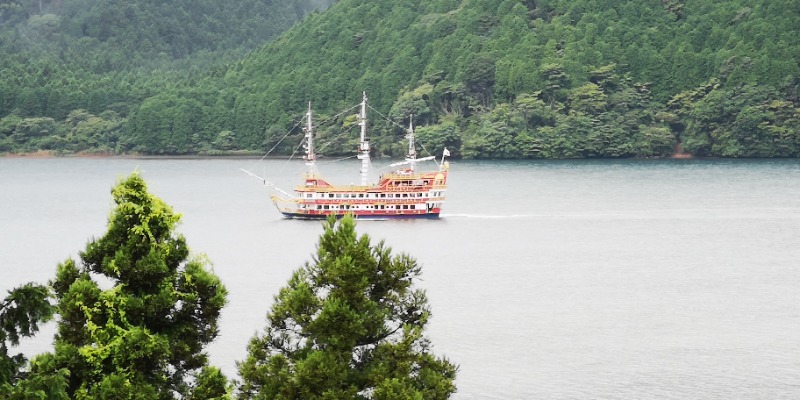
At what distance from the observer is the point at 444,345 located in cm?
4600

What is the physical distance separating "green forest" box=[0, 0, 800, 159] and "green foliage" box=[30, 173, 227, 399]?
121 m

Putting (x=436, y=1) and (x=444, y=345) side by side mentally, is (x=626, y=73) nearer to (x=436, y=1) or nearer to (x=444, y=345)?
(x=436, y=1)

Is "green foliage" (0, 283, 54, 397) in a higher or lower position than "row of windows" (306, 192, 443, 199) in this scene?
higher

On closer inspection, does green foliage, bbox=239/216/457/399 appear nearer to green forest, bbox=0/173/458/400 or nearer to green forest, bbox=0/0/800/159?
green forest, bbox=0/173/458/400

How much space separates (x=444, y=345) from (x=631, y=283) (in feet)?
54.7

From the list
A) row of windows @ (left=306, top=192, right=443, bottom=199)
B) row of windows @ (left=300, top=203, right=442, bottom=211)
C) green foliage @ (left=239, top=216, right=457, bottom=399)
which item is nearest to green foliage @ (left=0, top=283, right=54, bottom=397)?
green foliage @ (left=239, top=216, right=457, bottom=399)

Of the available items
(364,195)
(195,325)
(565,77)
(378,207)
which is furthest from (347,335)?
(565,77)

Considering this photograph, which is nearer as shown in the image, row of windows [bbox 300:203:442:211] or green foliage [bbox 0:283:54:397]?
green foliage [bbox 0:283:54:397]

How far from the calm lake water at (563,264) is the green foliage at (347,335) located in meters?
14.9

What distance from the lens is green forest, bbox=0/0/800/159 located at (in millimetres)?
142125

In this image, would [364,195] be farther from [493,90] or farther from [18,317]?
[18,317]

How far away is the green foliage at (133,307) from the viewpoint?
69.3 ft

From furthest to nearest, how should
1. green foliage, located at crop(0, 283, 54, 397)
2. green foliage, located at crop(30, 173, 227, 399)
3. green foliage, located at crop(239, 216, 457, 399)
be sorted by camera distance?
1. green foliage, located at crop(239, 216, 457, 399)
2. green foliage, located at crop(30, 173, 227, 399)
3. green foliage, located at crop(0, 283, 54, 397)


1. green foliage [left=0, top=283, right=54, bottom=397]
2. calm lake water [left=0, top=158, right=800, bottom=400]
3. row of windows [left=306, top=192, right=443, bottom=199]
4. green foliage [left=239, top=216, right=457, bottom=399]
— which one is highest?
green foliage [left=0, top=283, right=54, bottom=397]
